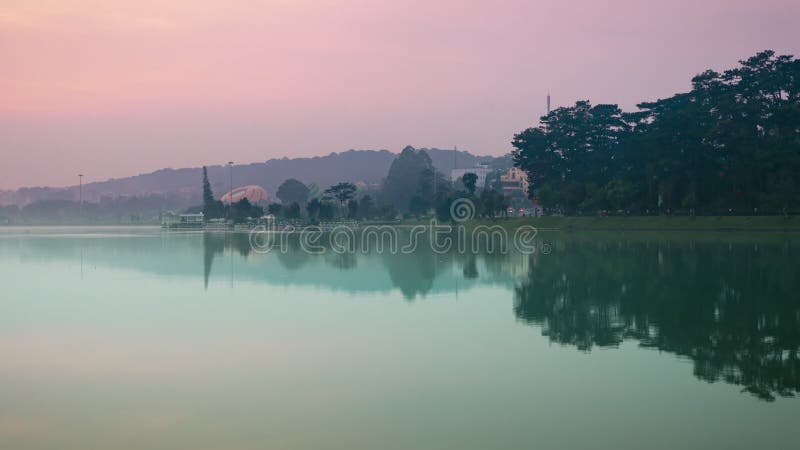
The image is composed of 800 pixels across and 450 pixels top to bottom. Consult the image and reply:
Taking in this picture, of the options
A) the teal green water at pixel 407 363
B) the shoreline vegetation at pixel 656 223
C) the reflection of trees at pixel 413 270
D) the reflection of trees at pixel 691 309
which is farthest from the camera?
the shoreline vegetation at pixel 656 223

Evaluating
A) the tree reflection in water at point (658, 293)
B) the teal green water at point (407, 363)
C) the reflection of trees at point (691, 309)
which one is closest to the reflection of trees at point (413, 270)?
the tree reflection in water at point (658, 293)

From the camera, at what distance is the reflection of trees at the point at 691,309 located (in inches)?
541

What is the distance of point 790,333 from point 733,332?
1216 mm

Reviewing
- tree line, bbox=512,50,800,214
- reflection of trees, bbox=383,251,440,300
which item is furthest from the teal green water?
tree line, bbox=512,50,800,214

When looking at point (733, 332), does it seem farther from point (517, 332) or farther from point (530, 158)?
point (530, 158)

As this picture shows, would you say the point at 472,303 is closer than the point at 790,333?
No

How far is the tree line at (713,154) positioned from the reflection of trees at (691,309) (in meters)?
33.7

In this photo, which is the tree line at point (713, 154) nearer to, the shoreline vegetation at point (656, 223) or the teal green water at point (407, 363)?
the shoreline vegetation at point (656, 223)

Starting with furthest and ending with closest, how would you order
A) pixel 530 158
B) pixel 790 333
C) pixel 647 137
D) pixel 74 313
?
pixel 530 158, pixel 647 137, pixel 74 313, pixel 790 333

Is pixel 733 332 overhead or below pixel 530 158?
below

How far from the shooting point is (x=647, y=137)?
78125 millimetres

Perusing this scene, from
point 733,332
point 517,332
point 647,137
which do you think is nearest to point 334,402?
point 517,332

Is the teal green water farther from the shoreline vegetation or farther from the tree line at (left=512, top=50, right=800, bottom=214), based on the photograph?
the tree line at (left=512, top=50, right=800, bottom=214)

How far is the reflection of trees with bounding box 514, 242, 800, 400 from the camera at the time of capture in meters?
13.8
